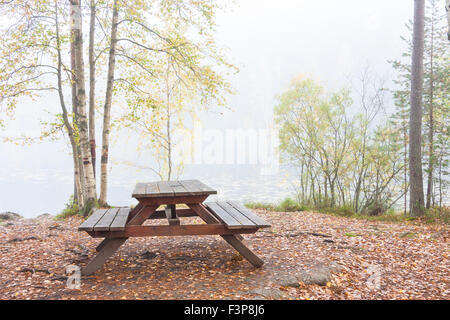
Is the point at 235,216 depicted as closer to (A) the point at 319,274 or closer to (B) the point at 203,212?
(B) the point at 203,212

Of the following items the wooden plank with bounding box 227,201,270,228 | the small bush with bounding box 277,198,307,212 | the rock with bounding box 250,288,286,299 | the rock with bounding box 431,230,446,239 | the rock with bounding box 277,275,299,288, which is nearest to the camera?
the rock with bounding box 250,288,286,299

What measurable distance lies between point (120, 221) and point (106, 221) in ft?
0.60

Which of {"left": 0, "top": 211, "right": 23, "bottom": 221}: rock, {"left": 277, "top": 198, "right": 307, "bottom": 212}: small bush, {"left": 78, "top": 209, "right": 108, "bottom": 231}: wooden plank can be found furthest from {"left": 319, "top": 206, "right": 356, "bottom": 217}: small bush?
{"left": 0, "top": 211, "right": 23, "bottom": 221}: rock

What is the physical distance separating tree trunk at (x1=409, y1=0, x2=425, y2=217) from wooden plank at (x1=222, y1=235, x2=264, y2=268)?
6.14 m

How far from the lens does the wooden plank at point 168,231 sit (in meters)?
3.99

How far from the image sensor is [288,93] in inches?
560

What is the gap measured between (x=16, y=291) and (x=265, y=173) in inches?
1284

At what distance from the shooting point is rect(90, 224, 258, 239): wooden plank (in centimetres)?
399

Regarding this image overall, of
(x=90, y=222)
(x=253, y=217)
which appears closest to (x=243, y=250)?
(x=253, y=217)

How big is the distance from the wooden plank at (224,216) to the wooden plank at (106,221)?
4.60 ft

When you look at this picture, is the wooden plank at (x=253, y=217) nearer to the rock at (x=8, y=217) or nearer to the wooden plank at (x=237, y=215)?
the wooden plank at (x=237, y=215)

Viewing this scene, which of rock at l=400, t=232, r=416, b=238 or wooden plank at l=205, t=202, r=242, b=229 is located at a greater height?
wooden plank at l=205, t=202, r=242, b=229

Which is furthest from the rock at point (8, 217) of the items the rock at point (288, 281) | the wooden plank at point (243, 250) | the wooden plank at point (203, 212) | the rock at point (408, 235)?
the rock at point (408, 235)

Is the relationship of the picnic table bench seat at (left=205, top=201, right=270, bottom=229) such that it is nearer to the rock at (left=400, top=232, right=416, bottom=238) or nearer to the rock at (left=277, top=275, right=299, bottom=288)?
the rock at (left=277, top=275, right=299, bottom=288)
